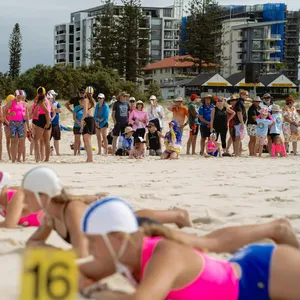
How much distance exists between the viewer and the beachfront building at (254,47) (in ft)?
352

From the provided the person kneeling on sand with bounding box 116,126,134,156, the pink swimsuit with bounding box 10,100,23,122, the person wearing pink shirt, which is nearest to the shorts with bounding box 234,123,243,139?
the person wearing pink shirt

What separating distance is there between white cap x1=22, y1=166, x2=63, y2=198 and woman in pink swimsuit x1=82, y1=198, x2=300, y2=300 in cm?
88

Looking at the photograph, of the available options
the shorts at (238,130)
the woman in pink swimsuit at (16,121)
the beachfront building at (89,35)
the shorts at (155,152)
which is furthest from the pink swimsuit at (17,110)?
the beachfront building at (89,35)

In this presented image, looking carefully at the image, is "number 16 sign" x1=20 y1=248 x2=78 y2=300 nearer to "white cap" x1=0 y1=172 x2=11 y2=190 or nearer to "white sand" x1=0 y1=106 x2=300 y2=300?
"white sand" x1=0 y1=106 x2=300 y2=300

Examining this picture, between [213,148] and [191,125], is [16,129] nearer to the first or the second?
[213,148]

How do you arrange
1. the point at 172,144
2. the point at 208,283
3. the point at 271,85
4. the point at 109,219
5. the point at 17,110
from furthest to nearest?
1. the point at 271,85
2. the point at 172,144
3. the point at 17,110
4. the point at 208,283
5. the point at 109,219

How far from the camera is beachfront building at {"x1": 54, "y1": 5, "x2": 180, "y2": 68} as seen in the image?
131m

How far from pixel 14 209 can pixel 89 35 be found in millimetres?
130917

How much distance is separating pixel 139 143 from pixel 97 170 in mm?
4273

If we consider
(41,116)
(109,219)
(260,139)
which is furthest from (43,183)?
(260,139)

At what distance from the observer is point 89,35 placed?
13375 centimetres

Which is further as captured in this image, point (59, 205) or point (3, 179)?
point (3, 179)

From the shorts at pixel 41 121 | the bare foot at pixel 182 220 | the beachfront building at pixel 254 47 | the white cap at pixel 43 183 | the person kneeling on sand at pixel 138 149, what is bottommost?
the person kneeling on sand at pixel 138 149

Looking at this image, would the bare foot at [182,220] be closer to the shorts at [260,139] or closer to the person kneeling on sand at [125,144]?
the person kneeling on sand at [125,144]
